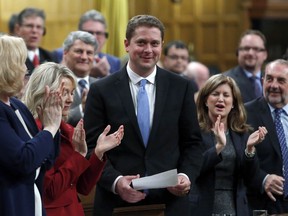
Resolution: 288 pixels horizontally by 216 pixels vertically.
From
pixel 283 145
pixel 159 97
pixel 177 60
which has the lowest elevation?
pixel 283 145

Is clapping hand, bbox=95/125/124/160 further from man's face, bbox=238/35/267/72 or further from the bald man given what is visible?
the bald man

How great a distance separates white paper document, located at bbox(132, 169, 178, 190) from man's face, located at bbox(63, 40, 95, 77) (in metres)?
2.00


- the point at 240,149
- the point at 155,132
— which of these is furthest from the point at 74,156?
the point at 240,149

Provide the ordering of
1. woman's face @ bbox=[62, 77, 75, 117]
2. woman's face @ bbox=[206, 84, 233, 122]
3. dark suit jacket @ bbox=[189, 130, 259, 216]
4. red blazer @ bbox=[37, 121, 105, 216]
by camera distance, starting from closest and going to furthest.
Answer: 1. red blazer @ bbox=[37, 121, 105, 216]
2. woman's face @ bbox=[62, 77, 75, 117]
3. dark suit jacket @ bbox=[189, 130, 259, 216]
4. woman's face @ bbox=[206, 84, 233, 122]

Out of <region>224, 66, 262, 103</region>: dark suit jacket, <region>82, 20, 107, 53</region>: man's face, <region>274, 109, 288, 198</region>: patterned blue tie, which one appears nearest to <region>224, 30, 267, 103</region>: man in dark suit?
<region>224, 66, 262, 103</region>: dark suit jacket

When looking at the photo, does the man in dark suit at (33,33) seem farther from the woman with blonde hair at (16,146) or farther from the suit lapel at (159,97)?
the woman with blonde hair at (16,146)

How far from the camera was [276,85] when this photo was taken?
4.98 metres

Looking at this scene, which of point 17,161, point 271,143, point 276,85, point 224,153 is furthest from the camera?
point 276,85

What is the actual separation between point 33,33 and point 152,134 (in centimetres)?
288

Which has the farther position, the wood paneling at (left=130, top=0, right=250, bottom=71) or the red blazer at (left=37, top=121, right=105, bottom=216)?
the wood paneling at (left=130, top=0, right=250, bottom=71)

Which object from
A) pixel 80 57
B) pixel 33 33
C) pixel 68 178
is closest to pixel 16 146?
pixel 68 178

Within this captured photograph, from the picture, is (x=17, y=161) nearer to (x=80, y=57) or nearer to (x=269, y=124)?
(x=269, y=124)

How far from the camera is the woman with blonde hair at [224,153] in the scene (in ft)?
Result: 14.4

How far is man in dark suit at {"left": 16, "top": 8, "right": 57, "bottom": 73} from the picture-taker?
6336 mm
